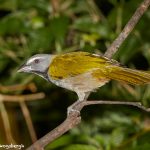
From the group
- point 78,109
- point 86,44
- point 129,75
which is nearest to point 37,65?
point 78,109

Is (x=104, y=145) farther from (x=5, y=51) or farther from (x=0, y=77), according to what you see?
(x=0, y=77)

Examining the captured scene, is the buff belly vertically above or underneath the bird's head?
underneath

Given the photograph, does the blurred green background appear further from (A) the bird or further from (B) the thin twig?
(B) the thin twig

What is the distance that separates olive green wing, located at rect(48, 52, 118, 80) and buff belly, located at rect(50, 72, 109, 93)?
0.03 metres

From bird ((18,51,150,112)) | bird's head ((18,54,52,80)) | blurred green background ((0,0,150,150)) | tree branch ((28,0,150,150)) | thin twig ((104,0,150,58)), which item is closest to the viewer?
tree branch ((28,0,150,150))

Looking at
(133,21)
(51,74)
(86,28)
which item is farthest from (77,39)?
(133,21)

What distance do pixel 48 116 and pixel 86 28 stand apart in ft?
6.52

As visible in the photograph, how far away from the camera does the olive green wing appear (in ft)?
9.62

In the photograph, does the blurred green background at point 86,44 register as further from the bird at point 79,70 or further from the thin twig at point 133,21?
the thin twig at point 133,21

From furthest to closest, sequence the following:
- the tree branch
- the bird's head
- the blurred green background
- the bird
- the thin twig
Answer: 1. the blurred green background
2. the bird's head
3. the bird
4. the thin twig
5. the tree branch

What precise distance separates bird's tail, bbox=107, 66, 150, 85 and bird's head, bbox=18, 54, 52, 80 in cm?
58

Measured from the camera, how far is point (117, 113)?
385cm

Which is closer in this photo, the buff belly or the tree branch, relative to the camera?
the tree branch

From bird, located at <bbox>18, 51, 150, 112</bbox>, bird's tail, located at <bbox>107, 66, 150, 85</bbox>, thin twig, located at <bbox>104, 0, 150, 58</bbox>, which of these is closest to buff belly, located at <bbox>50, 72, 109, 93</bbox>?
bird, located at <bbox>18, 51, 150, 112</bbox>
